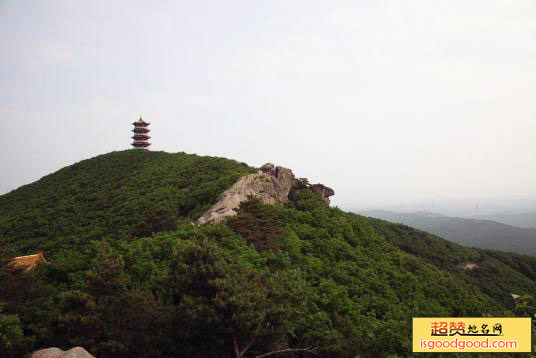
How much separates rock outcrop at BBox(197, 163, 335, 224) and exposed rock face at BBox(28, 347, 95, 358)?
12.4m

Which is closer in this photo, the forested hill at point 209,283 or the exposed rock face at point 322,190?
the forested hill at point 209,283

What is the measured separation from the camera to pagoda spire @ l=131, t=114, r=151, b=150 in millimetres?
62281

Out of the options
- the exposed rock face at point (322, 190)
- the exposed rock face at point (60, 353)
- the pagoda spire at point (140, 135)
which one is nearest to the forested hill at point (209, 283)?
the exposed rock face at point (60, 353)

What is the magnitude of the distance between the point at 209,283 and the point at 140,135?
5791 cm

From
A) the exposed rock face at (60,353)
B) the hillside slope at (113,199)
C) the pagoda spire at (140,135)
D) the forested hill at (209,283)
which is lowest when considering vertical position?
the exposed rock face at (60,353)

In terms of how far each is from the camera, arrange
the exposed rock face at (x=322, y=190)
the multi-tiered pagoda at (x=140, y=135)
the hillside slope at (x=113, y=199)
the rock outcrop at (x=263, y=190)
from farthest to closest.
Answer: the multi-tiered pagoda at (x=140, y=135)
the exposed rock face at (x=322, y=190)
the hillside slope at (x=113, y=199)
the rock outcrop at (x=263, y=190)

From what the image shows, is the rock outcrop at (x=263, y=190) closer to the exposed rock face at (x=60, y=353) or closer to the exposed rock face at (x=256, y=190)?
the exposed rock face at (x=256, y=190)

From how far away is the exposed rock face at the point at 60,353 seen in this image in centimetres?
974

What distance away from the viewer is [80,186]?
149 ft

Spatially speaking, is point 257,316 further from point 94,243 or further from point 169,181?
point 169,181

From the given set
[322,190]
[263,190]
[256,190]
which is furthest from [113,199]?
[322,190]

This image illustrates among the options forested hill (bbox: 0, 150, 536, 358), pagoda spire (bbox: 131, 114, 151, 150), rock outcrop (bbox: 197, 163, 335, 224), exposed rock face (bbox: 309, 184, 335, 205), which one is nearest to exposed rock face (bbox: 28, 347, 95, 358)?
forested hill (bbox: 0, 150, 536, 358)

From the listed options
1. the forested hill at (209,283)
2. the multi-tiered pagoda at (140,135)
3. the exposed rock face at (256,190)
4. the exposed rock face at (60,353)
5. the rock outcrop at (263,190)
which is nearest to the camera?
the exposed rock face at (60,353)

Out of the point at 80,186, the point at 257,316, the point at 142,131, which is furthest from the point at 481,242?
the point at 257,316
